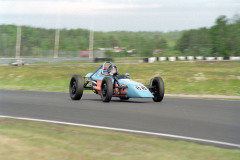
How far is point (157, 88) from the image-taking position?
45.7 feet

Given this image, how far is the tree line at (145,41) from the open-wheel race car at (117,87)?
3992 centimetres

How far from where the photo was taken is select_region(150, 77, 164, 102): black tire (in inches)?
543

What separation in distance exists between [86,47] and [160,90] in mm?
86808

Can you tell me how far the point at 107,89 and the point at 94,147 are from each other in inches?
266

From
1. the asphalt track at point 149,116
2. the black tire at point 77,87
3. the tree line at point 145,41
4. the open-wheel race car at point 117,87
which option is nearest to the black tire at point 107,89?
the open-wheel race car at point 117,87

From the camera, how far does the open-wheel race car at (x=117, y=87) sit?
13219 millimetres

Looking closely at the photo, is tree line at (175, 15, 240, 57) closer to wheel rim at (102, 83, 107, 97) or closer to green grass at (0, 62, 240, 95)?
green grass at (0, 62, 240, 95)

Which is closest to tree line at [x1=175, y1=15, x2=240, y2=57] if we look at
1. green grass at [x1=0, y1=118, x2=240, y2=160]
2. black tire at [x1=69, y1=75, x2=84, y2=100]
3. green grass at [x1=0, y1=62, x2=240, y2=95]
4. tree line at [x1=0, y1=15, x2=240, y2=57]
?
tree line at [x1=0, y1=15, x2=240, y2=57]

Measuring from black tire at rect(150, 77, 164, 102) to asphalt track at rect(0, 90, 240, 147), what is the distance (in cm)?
63

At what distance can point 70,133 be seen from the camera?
26.3 ft

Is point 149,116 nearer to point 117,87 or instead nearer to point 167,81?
point 117,87

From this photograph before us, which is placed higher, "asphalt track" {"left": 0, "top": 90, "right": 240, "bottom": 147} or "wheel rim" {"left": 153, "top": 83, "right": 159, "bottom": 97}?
"wheel rim" {"left": 153, "top": 83, "right": 159, "bottom": 97}

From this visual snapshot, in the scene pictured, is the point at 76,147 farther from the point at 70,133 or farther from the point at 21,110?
the point at 21,110

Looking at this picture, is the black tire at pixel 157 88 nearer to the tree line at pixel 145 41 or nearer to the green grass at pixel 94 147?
the green grass at pixel 94 147
